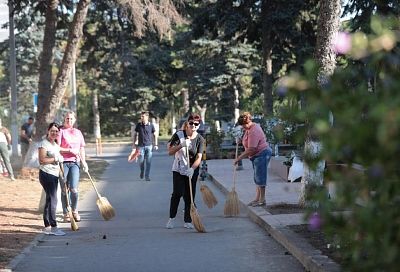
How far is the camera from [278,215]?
1079 centimetres

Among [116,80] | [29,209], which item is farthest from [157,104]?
[29,209]

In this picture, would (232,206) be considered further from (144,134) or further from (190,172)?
(144,134)

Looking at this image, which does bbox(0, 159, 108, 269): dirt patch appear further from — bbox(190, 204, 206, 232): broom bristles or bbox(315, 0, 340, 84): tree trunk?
bbox(315, 0, 340, 84): tree trunk

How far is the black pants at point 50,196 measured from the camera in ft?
33.4

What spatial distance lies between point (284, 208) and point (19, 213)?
488cm

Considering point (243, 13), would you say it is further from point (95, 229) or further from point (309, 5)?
point (95, 229)

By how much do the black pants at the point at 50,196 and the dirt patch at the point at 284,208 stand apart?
3574 mm

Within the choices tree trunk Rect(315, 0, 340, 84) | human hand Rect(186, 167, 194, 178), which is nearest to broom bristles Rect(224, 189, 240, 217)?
human hand Rect(186, 167, 194, 178)

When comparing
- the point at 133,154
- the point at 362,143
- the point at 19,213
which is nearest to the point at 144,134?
the point at 133,154

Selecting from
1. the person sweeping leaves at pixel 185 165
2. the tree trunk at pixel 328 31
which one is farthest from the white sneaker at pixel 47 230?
the tree trunk at pixel 328 31

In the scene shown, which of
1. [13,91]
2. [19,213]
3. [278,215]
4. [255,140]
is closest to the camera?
[278,215]

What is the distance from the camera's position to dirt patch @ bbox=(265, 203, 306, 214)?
11273 mm

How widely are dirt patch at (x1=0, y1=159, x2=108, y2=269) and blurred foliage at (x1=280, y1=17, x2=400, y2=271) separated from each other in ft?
19.3

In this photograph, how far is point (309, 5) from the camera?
87.0ft
